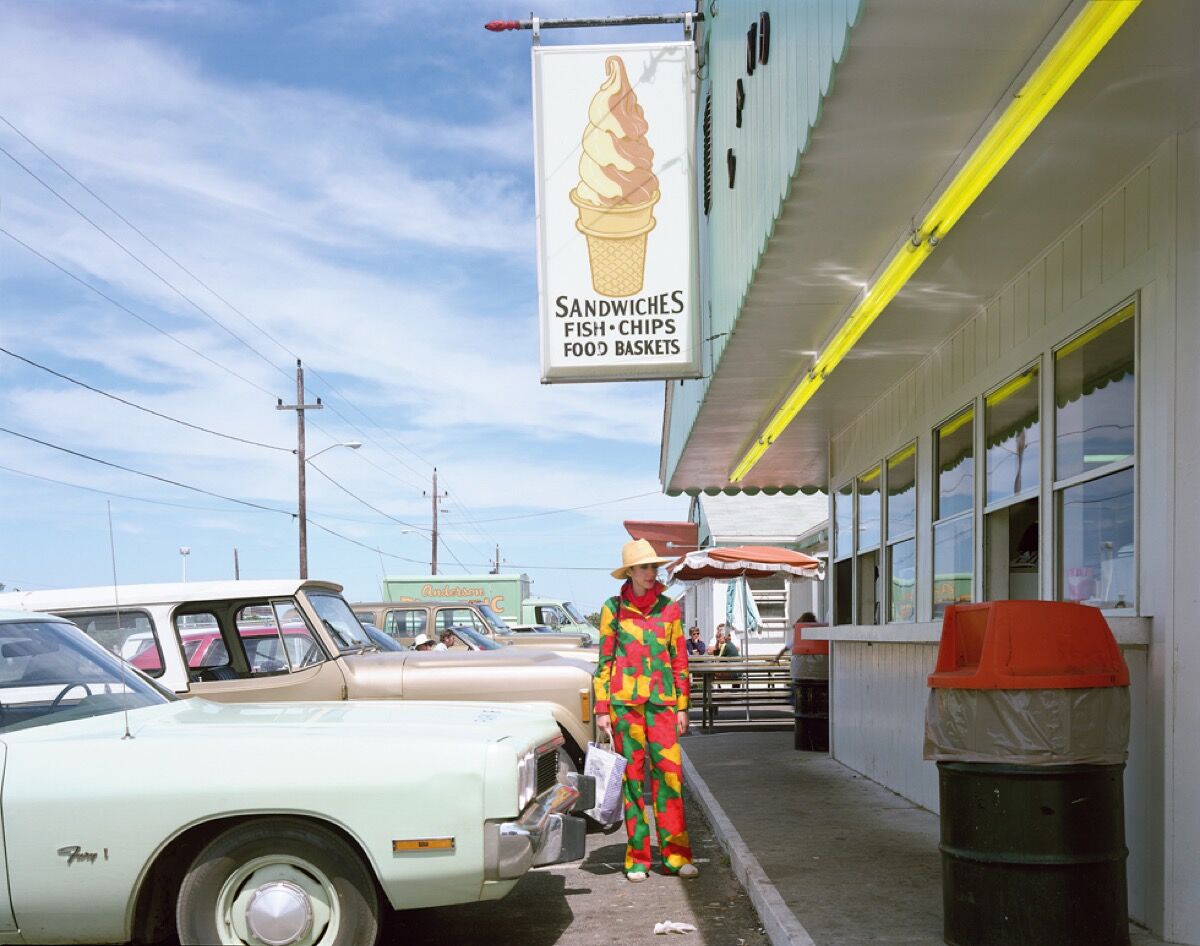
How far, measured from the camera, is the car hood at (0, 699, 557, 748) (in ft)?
17.7

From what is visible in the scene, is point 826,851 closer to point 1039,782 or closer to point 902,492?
point 1039,782

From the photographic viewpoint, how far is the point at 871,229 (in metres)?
7.03

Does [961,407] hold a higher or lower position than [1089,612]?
higher

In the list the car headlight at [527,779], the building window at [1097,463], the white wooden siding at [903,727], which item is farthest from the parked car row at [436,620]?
the car headlight at [527,779]

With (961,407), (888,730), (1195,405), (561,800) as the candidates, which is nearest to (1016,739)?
(1195,405)

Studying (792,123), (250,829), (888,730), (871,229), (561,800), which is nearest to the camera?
(250,829)

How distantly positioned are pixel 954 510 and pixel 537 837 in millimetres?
5304

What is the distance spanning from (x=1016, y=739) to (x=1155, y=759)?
917 mm

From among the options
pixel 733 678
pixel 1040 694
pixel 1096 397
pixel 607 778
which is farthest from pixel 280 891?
pixel 733 678

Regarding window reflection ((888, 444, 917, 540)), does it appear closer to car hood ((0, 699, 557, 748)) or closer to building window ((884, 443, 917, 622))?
building window ((884, 443, 917, 622))

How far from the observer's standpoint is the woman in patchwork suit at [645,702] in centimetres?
762

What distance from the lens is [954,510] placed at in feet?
32.2

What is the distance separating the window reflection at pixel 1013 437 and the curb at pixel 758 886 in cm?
272

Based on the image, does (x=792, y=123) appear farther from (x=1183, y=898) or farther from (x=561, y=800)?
(x=1183, y=898)
